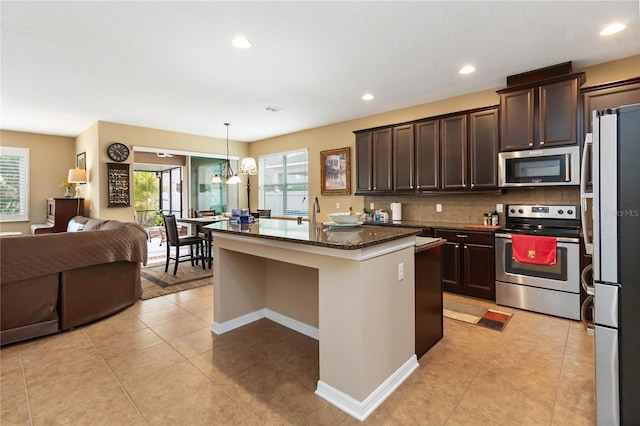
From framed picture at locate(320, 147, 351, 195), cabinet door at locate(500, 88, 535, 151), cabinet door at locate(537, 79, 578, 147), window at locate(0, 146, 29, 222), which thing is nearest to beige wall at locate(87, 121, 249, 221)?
window at locate(0, 146, 29, 222)

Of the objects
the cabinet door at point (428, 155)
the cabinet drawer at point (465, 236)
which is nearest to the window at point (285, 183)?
the cabinet door at point (428, 155)

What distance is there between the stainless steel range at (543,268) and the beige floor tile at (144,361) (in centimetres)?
347

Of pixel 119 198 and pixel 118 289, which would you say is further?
pixel 119 198

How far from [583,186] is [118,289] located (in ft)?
14.5

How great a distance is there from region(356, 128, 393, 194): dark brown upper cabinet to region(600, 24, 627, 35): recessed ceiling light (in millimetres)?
2587

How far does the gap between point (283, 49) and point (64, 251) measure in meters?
2.89

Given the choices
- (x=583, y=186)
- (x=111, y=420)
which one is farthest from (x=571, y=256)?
(x=111, y=420)

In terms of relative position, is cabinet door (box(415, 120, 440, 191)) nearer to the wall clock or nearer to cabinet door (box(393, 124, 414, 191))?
cabinet door (box(393, 124, 414, 191))

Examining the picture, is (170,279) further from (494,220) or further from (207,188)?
(494,220)

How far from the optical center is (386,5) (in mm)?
2361

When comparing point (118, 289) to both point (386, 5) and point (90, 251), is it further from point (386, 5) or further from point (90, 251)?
point (386, 5)

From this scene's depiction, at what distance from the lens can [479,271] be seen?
385 cm

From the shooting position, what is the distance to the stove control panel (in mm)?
3590

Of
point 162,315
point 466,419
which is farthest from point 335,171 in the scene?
point 466,419
